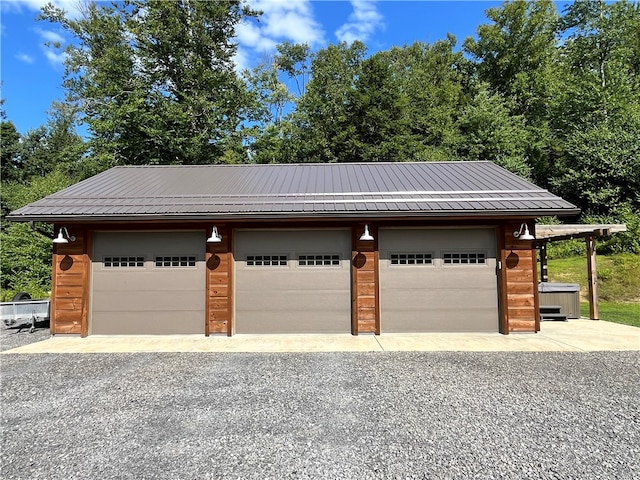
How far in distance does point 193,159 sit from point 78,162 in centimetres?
510

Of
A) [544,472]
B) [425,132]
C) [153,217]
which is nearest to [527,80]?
[425,132]

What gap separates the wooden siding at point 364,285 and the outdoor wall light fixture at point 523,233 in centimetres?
267

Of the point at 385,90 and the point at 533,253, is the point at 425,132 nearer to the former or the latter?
the point at 385,90

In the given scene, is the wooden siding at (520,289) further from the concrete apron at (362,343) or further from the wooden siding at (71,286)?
the wooden siding at (71,286)

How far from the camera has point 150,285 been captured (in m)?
7.36

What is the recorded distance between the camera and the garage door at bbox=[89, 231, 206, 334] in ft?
24.0

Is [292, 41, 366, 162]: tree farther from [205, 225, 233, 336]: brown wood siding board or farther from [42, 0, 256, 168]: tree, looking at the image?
[205, 225, 233, 336]: brown wood siding board

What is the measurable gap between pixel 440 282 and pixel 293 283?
2.85 metres

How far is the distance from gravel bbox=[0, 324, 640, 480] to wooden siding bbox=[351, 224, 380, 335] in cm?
182

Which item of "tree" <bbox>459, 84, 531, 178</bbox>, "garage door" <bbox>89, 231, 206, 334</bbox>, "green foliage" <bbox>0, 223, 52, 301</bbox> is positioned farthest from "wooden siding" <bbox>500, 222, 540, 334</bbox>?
"green foliage" <bbox>0, 223, 52, 301</bbox>

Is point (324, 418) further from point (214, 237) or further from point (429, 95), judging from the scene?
point (429, 95)

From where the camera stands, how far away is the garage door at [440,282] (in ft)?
24.0

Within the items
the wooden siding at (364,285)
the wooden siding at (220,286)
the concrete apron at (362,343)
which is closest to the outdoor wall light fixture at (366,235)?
the wooden siding at (364,285)

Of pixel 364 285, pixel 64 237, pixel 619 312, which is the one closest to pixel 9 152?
pixel 64 237
